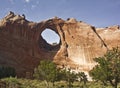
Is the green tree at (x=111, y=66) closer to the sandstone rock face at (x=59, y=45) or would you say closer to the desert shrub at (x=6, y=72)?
the desert shrub at (x=6, y=72)

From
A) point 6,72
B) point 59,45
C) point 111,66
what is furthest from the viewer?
point 59,45

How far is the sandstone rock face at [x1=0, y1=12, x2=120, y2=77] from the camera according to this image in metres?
95.9

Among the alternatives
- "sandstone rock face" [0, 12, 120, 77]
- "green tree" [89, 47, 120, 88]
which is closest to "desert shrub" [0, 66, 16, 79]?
"sandstone rock face" [0, 12, 120, 77]

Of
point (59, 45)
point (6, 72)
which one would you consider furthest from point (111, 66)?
point (59, 45)

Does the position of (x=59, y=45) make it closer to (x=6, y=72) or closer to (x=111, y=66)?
(x=6, y=72)

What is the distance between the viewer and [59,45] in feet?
342

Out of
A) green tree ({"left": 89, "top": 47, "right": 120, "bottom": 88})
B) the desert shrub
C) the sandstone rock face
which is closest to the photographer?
green tree ({"left": 89, "top": 47, "right": 120, "bottom": 88})

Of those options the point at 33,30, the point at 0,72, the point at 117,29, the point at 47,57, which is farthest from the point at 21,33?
the point at 117,29

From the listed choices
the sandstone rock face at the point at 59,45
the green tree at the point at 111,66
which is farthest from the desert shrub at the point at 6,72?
the green tree at the point at 111,66

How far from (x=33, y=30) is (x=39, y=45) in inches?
227

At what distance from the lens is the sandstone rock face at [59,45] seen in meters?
95.9

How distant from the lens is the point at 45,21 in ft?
339

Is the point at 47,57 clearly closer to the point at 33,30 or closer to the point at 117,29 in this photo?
the point at 33,30

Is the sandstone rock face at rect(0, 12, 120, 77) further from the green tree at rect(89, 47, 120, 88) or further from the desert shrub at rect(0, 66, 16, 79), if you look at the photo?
the green tree at rect(89, 47, 120, 88)
